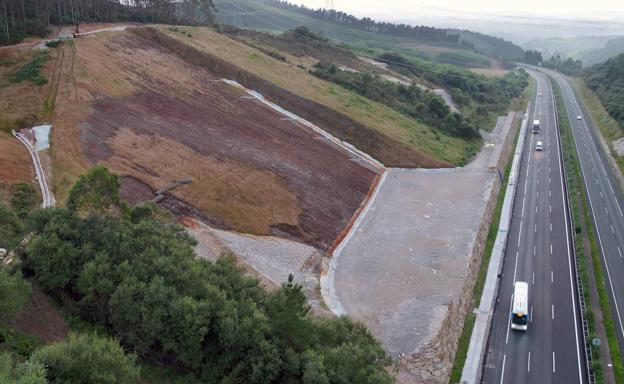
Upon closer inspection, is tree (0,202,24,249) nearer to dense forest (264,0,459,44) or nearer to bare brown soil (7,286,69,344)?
bare brown soil (7,286,69,344)

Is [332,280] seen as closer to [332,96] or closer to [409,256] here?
[409,256]

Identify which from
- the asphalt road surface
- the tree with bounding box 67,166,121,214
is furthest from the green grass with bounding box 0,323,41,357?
the asphalt road surface

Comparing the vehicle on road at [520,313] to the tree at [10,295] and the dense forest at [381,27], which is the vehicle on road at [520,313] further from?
the dense forest at [381,27]

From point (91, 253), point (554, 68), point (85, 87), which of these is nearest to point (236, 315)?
point (91, 253)

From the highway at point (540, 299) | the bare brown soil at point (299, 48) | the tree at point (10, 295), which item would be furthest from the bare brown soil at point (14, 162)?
the bare brown soil at point (299, 48)

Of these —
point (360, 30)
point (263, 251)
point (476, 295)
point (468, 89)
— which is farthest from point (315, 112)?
point (360, 30)
